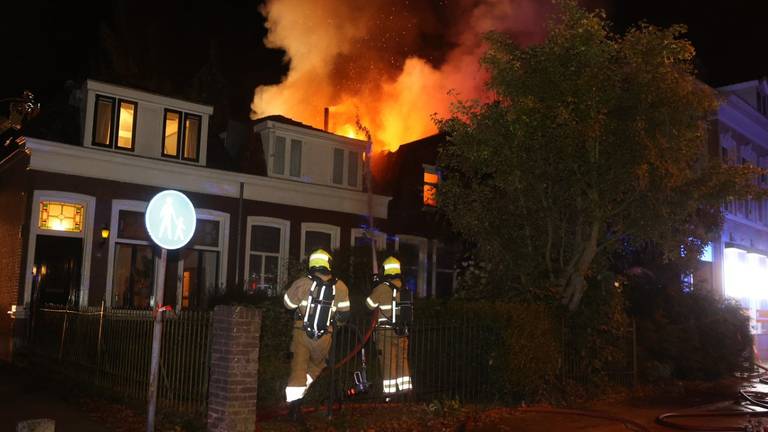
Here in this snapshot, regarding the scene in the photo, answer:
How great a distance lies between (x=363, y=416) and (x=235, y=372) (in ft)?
7.24

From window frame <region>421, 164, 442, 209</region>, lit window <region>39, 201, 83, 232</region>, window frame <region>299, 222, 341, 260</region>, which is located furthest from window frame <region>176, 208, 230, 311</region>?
window frame <region>421, 164, 442, 209</region>

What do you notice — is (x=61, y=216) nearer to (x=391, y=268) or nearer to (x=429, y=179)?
(x=391, y=268)

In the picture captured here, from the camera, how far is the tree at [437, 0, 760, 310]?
37.4 ft

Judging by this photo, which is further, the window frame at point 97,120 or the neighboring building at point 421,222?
the neighboring building at point 421,222

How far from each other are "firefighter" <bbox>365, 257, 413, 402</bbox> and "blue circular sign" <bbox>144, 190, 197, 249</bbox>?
3257 mm

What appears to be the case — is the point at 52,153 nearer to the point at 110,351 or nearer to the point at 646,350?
the point at 110,351

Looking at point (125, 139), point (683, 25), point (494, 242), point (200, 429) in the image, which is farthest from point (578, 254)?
point (125, 139)

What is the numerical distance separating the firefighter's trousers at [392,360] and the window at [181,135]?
10.6 metres

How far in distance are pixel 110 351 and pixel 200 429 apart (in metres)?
3.76

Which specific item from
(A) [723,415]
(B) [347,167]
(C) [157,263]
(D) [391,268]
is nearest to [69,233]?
(C) [157,263]

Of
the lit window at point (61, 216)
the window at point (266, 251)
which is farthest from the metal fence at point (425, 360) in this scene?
the lit window at point (61, 216)

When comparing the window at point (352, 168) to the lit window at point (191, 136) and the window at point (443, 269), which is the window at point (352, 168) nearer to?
the window at point (443, 269)

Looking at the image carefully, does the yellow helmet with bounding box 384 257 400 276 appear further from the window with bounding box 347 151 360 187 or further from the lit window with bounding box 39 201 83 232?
the window with bounding box 347 151 360 187

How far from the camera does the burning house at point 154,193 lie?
16219 millimetres
